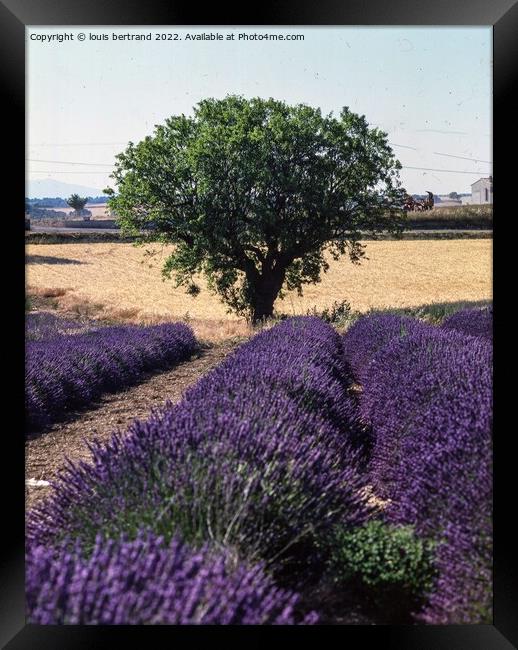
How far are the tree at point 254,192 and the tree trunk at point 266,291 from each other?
0.07 ft

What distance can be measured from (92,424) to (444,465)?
183 inches

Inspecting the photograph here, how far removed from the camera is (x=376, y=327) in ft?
33.1

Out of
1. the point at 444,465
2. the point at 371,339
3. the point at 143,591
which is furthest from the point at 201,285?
the point at 143,591

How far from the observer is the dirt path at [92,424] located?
18.4 ft

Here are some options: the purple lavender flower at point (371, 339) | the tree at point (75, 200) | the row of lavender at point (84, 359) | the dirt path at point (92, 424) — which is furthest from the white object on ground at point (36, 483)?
the purple lavender flower at point (371, 339)

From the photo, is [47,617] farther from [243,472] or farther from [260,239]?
[260,239]

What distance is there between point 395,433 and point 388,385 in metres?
1.09

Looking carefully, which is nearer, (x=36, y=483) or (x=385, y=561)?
(x=385, y=561)

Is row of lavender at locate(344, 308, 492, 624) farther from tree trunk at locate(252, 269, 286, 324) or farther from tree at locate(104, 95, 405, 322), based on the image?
tree trunk at locate(252, 269, 286, 324)

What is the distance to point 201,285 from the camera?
68.3ft

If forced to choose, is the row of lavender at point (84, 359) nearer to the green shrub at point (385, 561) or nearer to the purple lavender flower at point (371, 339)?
the purple lavender flower at point (371, 339)
